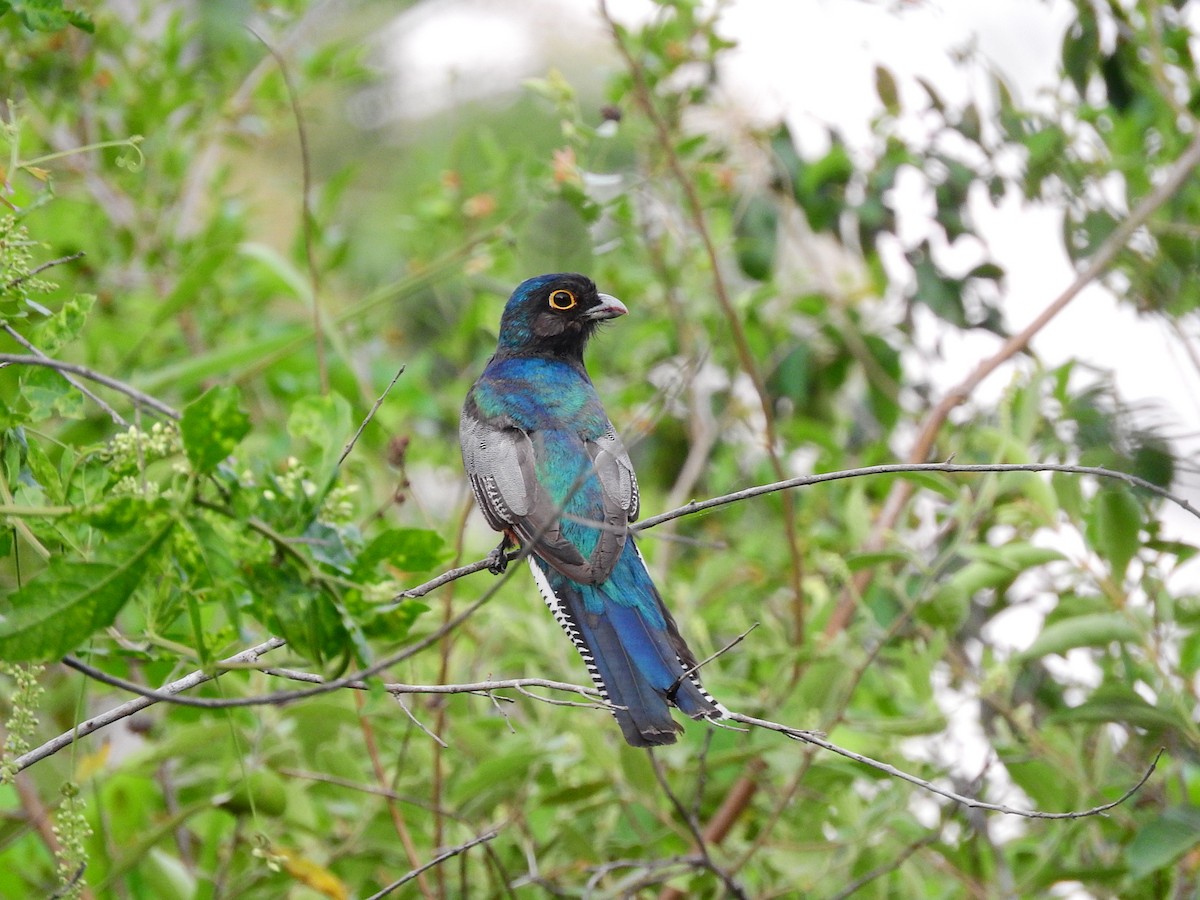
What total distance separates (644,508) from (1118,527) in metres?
2.51

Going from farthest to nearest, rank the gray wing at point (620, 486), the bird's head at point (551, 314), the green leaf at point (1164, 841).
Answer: the bird's head at point (551, 314) < the gray wing at point (620, 486) < the green leaf at point (1164, 841)

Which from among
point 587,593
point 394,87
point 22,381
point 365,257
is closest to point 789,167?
point 587,593

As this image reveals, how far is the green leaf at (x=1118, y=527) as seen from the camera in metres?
3.41

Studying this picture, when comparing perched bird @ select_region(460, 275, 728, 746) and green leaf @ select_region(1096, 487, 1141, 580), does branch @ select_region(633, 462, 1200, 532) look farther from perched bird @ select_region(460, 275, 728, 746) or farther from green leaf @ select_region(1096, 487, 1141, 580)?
green leaf @ select_region(1096, 487, 1141, 580)

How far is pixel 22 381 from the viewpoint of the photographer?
2.23 metres

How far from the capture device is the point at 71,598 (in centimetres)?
167

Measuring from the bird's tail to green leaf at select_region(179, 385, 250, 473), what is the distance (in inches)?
49.9

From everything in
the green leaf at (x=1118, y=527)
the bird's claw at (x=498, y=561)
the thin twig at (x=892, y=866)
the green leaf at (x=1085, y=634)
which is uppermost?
the bird's claw at (x=498, y=561)

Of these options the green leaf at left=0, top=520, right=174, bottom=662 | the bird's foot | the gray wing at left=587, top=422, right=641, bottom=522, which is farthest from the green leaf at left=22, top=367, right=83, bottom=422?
the gray wing at left=587, top=422, right=641, bottom=522

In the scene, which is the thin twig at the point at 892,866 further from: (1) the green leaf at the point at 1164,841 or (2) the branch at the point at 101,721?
(2) the branch at the point at 101,721

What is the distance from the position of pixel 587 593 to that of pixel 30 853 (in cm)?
220

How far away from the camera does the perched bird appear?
124 inches

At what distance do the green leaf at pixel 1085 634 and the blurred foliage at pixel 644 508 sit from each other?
0.02 metres

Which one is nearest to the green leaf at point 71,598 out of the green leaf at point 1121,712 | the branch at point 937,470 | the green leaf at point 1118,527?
the branch at point 937,470
